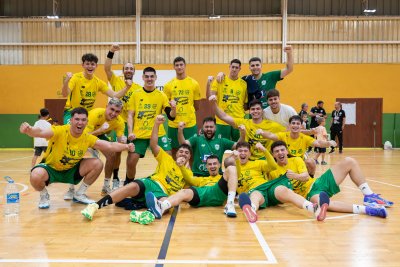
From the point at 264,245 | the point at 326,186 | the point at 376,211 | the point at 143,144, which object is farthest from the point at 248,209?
the point at 143,144

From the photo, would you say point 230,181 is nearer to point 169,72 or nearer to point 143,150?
point 143,150

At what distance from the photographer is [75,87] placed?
6941 millimetres

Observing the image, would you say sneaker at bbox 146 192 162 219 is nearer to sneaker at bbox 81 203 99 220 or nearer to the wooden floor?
the wooden floor

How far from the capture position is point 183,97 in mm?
7191

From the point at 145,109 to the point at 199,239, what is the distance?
3042 mm

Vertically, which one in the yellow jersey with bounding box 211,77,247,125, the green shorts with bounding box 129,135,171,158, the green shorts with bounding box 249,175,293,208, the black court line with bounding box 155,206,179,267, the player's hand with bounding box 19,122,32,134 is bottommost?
the black court line with bounding box 155,206,179,267

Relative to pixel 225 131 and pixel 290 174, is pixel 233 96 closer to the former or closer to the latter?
pixel 225 131

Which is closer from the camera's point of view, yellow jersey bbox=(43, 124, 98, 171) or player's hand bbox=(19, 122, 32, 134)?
player's hand bbox=(19, 122, 32, 134)

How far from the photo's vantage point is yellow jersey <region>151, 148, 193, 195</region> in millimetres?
5699

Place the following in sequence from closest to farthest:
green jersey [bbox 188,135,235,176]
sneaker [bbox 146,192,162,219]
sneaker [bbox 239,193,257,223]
→ sneaker [bbox 239,193,257,223]
sneaker [bbox 146,192,162,219]
green jersey [bbox 188,135,235,176]

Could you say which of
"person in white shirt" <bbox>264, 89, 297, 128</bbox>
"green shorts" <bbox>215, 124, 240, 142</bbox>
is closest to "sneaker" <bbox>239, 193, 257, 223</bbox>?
"person in white shirt" <bbox>264, 89, 297, 128</bbox>

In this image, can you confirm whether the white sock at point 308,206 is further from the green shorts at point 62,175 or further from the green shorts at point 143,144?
the green shorts at point 62,175

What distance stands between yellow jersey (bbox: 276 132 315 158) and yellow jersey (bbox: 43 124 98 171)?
3.02 meters

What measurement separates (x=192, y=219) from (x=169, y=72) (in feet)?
45.1
